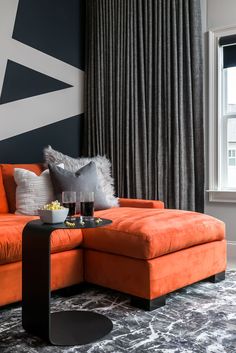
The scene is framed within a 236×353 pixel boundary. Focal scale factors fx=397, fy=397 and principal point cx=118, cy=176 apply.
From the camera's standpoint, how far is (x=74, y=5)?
429cm

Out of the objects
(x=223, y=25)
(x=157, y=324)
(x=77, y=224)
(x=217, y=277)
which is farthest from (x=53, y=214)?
(x=223, y=25)

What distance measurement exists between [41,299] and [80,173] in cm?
136

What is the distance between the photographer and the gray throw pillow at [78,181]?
9.91 ft

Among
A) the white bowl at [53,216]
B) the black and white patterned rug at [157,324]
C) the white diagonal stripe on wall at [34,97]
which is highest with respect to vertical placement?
the white diagonal stripe on wall at [34,97]

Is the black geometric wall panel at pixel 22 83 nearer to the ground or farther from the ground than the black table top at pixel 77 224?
farther from the ground

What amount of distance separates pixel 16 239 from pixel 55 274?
1.24ft

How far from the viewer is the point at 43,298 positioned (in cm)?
189

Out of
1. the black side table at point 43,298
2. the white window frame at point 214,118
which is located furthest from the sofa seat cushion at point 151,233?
the white window frame at point 214,118

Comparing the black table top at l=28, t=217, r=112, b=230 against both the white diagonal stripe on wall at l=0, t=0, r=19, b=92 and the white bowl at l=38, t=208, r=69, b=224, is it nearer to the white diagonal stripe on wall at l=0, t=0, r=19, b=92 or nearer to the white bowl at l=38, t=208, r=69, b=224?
the white bowl at l=38, t=208, r=69, b=224

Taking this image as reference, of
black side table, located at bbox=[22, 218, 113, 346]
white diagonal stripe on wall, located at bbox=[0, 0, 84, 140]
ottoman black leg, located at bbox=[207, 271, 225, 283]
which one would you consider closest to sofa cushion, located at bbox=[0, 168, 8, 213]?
white diagonal stripe on wall, located at bbox=[0, 0, 84, 140]

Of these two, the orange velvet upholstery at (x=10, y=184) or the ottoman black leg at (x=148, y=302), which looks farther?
the orange velvet upholstery at (x=10, y=184)

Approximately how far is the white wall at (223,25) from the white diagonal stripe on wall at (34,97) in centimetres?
141

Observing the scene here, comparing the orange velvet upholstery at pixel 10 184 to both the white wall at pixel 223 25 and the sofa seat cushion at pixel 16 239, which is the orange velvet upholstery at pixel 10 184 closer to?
the sofa seat cushion at pixel 16 239

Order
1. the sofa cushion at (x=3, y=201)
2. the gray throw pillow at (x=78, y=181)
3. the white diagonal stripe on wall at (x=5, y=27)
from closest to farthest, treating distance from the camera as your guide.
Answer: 1. the gray throw pillow at (x=78, y=181)
2. the sofa cushion at (x=3, y=201)
3. the white diagonal stripe on wall at (x=5, y=27)
